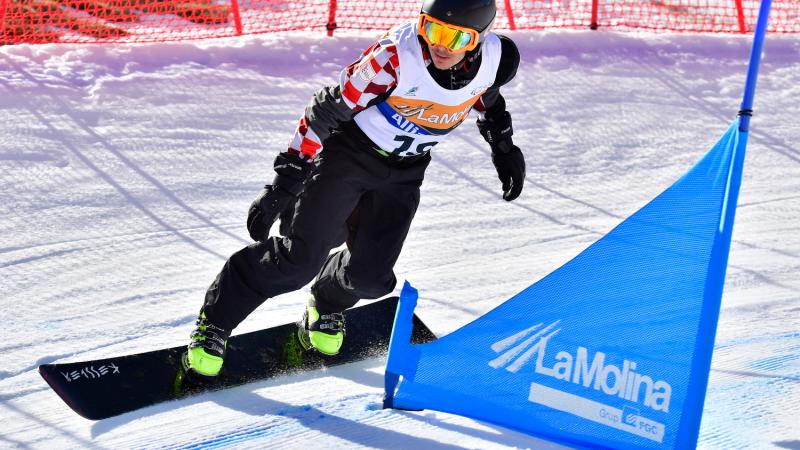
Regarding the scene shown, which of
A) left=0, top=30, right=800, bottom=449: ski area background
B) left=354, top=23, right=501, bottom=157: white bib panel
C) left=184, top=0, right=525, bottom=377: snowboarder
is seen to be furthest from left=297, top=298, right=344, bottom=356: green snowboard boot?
left=354, top=23, right=501, bottom=157: white bib panel

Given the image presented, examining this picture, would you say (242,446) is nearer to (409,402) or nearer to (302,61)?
(409,402)

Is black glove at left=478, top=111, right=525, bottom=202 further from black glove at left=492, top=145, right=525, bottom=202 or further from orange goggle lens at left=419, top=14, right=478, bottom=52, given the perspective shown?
orange goggle lens at left=419, top=14, right=478, bottom=52

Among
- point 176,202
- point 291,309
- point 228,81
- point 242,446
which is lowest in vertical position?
point 242,446

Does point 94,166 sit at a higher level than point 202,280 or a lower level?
higher

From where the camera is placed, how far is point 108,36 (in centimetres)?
741

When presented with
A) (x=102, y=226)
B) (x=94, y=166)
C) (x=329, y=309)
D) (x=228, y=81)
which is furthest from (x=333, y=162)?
(x=228, y=81)

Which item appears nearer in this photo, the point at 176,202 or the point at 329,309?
the point at 329,309

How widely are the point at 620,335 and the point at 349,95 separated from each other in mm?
1248

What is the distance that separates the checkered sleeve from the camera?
3697 millimetres

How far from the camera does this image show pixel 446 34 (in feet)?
11.8

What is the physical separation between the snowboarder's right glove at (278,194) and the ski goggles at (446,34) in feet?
2.08

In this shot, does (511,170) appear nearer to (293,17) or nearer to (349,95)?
(349,95)

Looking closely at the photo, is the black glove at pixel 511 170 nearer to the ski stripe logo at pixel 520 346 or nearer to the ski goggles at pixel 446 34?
the ski goggles at pixel 446 34

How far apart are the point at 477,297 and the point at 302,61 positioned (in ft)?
9.84
